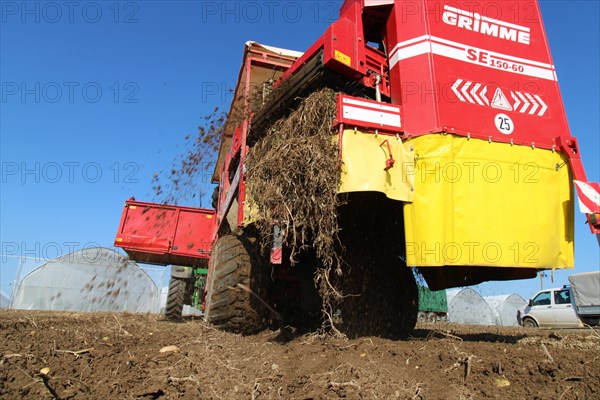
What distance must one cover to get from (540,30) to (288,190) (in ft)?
10.1

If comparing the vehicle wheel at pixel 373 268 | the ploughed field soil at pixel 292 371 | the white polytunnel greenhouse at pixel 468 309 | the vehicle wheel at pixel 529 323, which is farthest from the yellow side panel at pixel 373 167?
the white polytunnel greenhouse at pixel 468 309

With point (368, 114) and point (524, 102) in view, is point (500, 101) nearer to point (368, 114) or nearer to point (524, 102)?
point (524, 102)

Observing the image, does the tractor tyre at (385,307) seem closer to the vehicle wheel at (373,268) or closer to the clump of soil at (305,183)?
the vehicle wheel at (373,268)

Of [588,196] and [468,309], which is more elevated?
[588,196]

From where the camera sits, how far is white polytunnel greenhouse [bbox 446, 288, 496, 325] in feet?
72.3

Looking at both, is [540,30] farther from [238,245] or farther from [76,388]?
[76,388]

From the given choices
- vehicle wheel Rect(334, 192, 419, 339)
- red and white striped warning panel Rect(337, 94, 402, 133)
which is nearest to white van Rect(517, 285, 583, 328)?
vehicle wheel Rect(334, 192, 419, 339)

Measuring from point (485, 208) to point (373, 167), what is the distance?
97 centimetres

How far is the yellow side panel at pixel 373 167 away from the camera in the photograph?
119 inches

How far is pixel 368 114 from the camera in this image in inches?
125

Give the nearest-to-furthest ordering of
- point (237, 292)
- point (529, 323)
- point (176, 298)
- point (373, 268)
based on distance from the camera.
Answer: point (237, 292)
point (373, 268)
point (176, 298)
point (529, 323)

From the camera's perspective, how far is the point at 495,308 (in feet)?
78.2

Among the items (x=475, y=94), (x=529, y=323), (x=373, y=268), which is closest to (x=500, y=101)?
(x=475, y=94)

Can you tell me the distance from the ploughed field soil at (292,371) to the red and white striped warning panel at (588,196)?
3.76 ft
